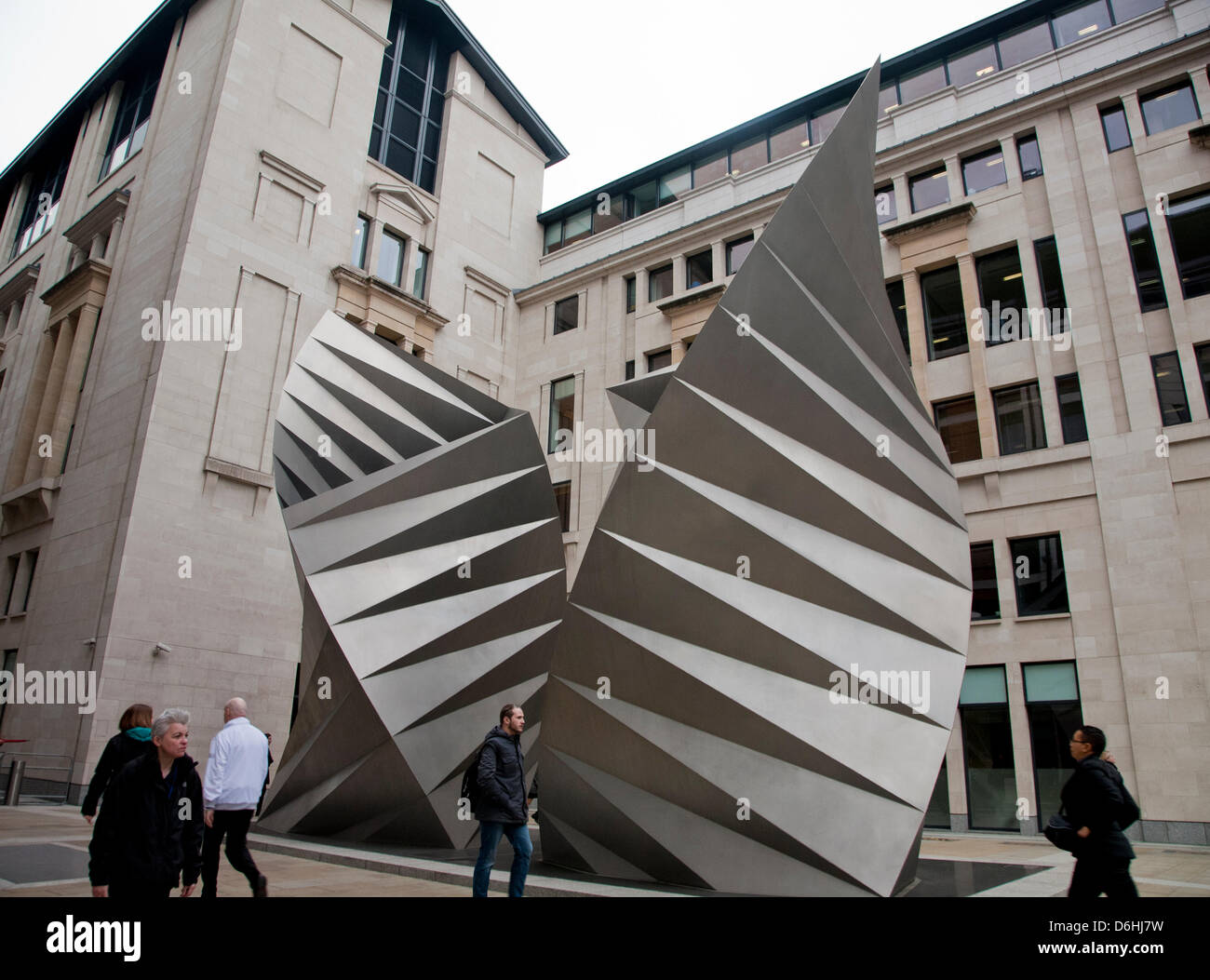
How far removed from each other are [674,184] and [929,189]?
12753 millimetres

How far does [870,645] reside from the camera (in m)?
9.35

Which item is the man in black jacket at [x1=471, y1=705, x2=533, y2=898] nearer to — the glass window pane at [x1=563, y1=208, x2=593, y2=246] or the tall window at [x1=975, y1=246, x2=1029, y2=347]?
the tall window at [x1=975, y1=246, x2=1029, y2=347]

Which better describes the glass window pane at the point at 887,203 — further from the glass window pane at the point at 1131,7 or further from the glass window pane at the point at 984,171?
the glass window pane at the point at 1131,7

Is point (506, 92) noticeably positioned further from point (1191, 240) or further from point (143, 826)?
point (143, 826)

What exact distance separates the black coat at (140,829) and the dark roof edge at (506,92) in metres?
40.3

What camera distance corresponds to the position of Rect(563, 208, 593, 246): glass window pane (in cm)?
3962

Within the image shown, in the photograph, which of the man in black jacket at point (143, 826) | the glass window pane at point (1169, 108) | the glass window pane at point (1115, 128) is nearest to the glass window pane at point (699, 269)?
the glass window pane at point (1115, 128)

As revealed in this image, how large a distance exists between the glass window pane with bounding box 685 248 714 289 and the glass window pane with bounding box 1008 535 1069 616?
54.7ft

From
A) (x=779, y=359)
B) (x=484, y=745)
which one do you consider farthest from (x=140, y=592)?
(x=779, y=359)

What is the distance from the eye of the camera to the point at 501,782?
7.77 metres

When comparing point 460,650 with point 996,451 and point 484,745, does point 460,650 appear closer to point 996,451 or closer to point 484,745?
point 484,745

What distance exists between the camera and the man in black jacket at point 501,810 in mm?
7617
